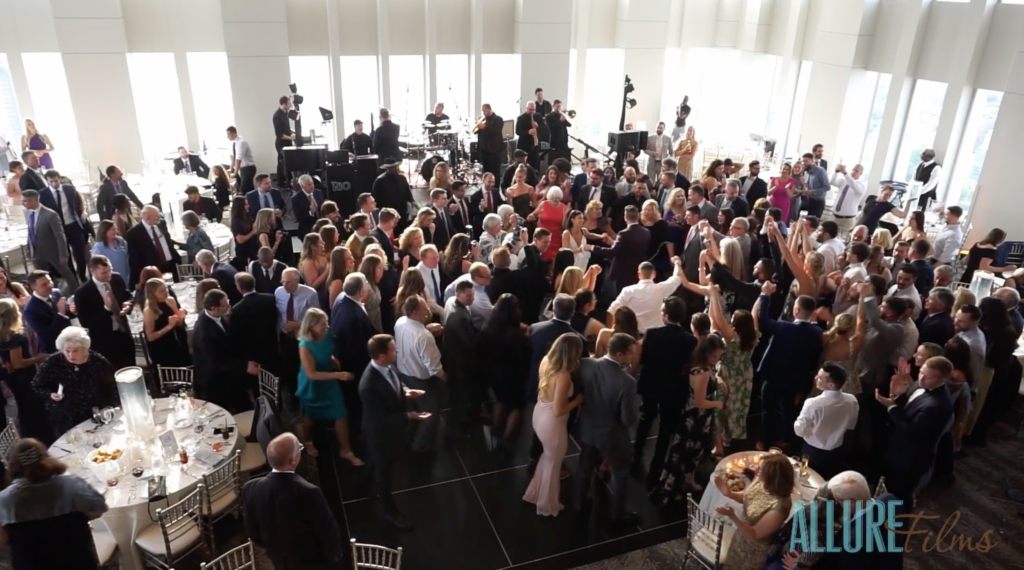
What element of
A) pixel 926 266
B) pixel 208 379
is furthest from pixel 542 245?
pixel 926 266

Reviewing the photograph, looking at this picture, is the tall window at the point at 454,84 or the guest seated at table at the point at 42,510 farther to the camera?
the tall window at the point at 454,84

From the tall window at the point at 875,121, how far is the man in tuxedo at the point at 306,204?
32.3 feet

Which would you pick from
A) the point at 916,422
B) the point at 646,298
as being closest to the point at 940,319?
the point at 916,422

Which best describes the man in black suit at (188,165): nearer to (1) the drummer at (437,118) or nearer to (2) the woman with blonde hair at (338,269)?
(1) the drummer at (437,118)

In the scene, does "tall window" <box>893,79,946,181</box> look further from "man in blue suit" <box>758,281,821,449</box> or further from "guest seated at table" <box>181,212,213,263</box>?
"guest seated at table" <box>181,212,213,263</box>

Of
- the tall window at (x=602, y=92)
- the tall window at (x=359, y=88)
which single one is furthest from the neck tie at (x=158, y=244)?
the tall window at (x=602, y=92)

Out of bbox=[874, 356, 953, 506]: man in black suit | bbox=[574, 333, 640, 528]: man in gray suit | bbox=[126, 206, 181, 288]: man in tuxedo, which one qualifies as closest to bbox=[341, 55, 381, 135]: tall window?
bbox=[126, 206, 181, 288]: man in tuxedo

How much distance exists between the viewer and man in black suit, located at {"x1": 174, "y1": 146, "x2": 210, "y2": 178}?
35.8 feet

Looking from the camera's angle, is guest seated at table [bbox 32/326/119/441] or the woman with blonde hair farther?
the woman with blonde hair

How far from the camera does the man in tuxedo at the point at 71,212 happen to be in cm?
780

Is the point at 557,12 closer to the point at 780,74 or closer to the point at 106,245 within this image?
the point at 780,74

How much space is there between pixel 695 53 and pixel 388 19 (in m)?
7.38

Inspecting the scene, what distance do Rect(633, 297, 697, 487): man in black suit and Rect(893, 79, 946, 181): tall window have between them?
925 cm

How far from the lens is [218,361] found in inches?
200
